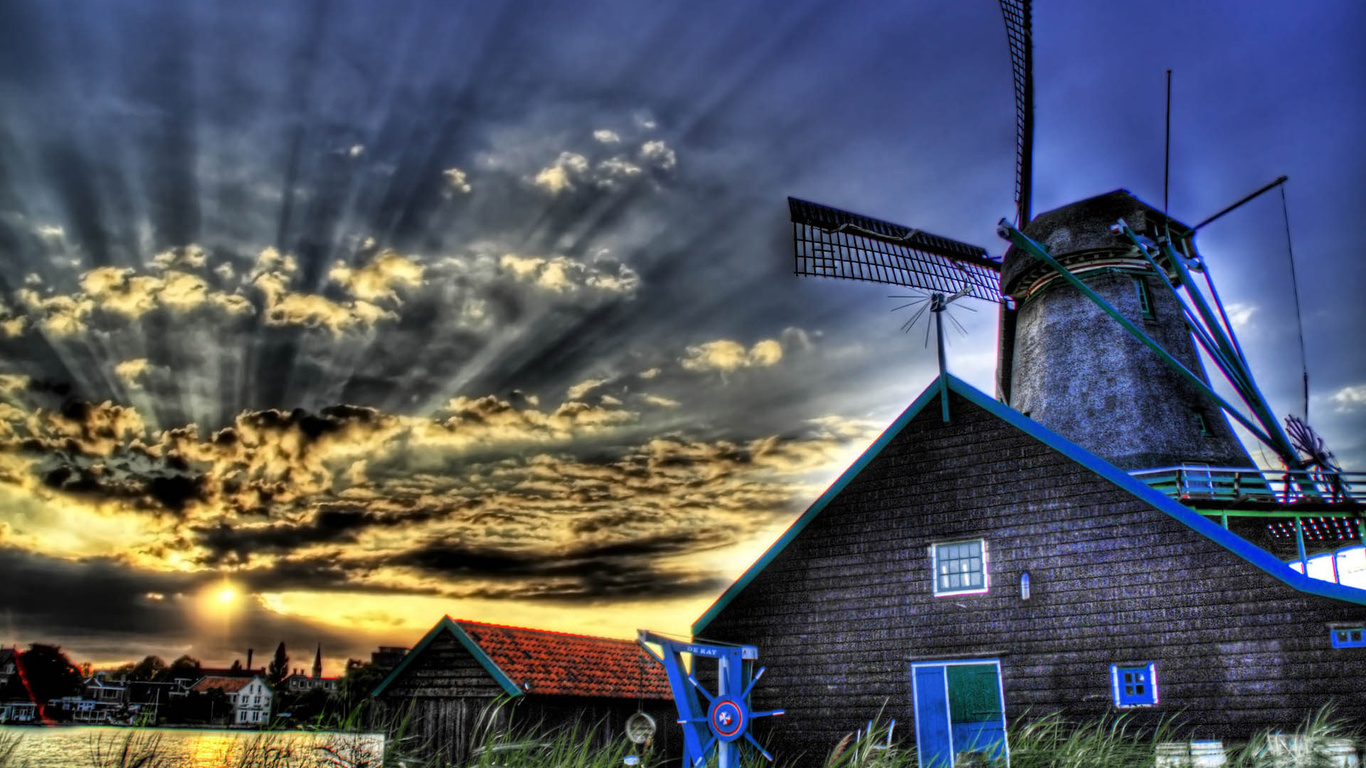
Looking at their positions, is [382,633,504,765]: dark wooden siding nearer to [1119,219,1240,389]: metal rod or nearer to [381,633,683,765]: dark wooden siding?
[381,633,683,765]: dark wooden siding

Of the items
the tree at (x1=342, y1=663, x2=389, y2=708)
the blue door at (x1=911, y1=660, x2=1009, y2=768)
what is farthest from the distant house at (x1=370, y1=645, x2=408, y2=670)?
the blue door at (x1=911, y1=660, x2=1009, y2=768)

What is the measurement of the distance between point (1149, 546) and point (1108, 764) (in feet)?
28.6

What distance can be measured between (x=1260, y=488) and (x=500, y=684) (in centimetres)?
1553

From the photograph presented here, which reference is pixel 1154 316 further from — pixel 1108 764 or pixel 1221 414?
pixel 1108 764

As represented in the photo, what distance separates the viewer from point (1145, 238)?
24.3 m

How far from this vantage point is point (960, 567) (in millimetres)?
16625

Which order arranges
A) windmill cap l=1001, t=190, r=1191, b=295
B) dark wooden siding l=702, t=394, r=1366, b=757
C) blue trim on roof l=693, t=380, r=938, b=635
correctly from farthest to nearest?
windmill cap l=1001, t=190, r=1191, b=295
blue trim on roof l=693, t=380, r=938, b=635
dark wooden siding l=702, t=394, r=1366, b=757

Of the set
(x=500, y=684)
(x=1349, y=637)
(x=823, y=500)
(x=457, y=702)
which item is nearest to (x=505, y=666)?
(x=500, y=684)

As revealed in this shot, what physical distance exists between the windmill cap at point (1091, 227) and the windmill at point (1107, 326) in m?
0.03

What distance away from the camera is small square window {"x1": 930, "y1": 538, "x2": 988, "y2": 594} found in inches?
647

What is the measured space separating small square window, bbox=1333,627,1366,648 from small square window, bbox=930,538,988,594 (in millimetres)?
4792

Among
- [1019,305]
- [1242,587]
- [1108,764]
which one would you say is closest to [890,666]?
[1242,587]

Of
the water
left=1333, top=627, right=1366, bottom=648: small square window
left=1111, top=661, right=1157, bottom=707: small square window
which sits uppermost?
the water

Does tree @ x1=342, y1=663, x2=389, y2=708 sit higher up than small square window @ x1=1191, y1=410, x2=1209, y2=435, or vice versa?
small square window @ x1=1191, y1=410, x2=1209, y2=435
